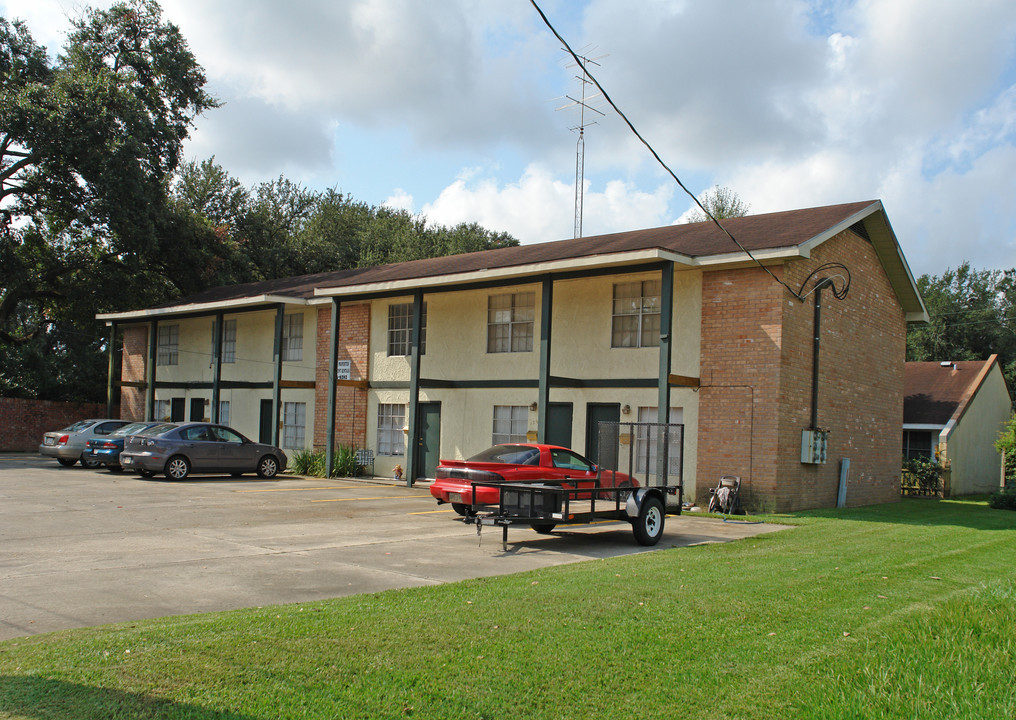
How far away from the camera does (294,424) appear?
2680 cm

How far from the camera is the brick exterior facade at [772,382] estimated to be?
55.1ft

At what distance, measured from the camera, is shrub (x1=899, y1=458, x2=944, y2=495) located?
1053 inches

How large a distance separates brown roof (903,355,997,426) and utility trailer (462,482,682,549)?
61.2ft

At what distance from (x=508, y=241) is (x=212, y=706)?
54.2 m

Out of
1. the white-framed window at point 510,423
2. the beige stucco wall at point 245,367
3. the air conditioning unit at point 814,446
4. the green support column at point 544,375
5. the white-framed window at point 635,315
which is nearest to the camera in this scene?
the air conditioning unit at point 814,446

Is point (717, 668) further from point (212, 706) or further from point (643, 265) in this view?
point (643, 265)

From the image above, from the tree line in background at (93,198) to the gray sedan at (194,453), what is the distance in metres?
14.2

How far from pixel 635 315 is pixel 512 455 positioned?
6.81 m

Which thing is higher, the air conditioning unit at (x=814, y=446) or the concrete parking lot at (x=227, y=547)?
the air conditioning unit at (x=814, y=446)

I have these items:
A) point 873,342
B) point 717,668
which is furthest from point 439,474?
point 873,342

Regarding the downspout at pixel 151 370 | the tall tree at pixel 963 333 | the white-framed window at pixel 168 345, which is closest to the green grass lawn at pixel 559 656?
the downspout at pixel 151 370

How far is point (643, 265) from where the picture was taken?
699 inches

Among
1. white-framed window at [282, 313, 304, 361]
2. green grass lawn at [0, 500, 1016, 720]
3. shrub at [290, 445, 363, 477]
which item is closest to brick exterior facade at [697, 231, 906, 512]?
green grass lawn at [0, 500, 1016, 720]

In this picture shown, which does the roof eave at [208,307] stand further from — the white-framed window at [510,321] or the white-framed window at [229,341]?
the white-framed window at [510,321]
